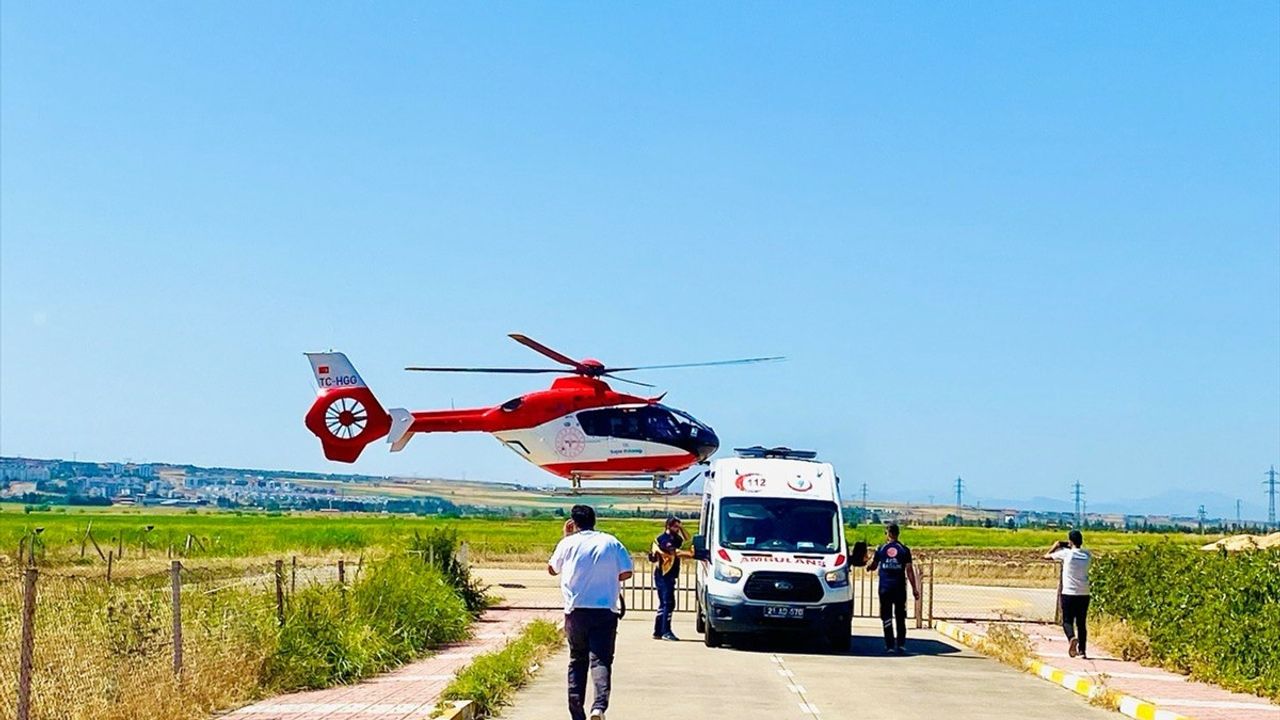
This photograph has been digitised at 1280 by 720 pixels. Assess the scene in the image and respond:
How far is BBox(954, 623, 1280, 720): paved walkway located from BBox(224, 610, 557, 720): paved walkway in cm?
726

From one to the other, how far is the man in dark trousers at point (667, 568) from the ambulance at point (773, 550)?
1.39ft

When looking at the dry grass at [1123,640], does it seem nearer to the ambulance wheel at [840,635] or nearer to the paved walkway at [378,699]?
the ambulance wheel at [840,635]

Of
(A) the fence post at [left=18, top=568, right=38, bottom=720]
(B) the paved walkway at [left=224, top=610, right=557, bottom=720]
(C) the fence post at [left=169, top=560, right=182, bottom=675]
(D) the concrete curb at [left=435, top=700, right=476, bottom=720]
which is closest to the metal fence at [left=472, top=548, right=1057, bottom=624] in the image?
(B) the paved walkway at [left=224, top=610, right=557, bottom=720]

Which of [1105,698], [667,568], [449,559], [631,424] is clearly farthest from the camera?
[631,424]

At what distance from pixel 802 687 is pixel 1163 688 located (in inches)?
162

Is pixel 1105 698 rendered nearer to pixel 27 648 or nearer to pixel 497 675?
pixel 497 675

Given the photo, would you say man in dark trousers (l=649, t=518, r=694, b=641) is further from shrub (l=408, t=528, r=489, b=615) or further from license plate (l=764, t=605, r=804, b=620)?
shrub (l=408, t=528, r=489, b=615)

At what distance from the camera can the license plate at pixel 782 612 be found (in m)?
21.4

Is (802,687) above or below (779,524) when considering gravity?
below

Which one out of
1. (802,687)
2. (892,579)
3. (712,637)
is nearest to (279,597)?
(802,687)

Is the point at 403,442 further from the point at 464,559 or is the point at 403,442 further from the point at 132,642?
the point at 132,642

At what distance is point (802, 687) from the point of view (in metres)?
17.0

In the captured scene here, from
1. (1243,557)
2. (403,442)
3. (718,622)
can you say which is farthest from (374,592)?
(403,442)

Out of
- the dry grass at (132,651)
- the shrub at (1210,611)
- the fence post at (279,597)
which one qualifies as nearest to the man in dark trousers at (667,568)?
the shrub at (1210,611)
